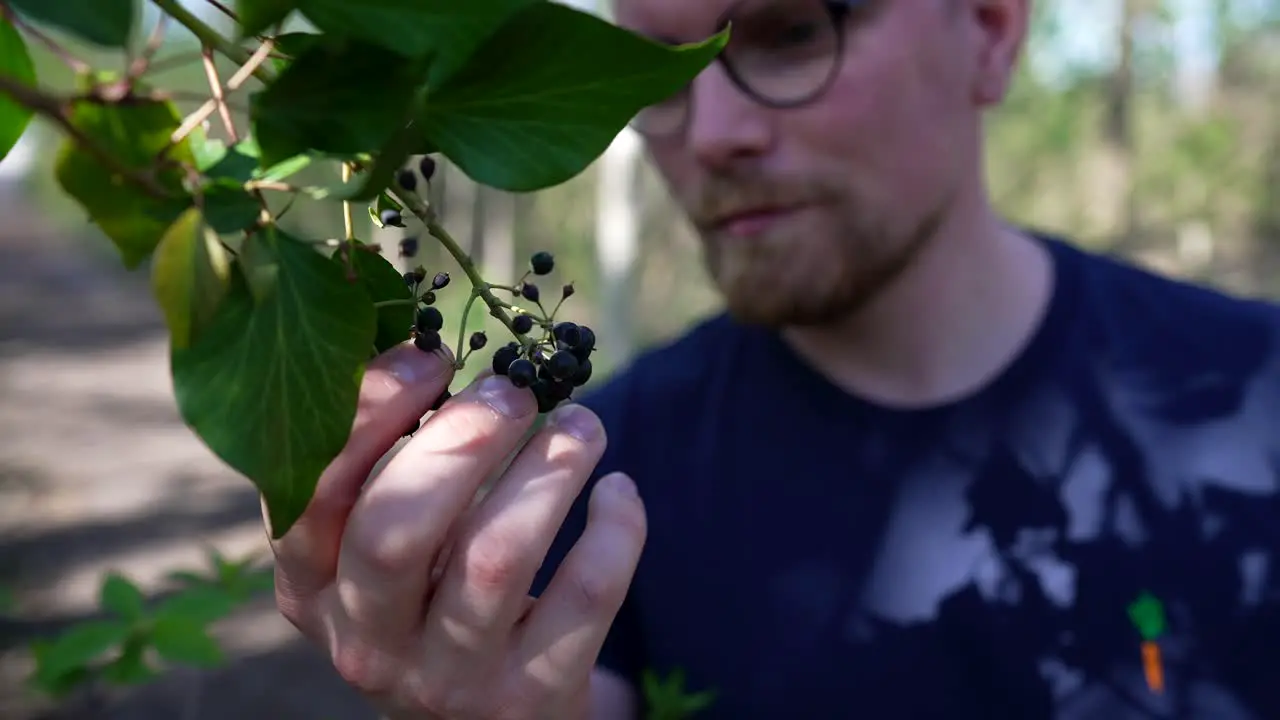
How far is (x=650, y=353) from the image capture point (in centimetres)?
224

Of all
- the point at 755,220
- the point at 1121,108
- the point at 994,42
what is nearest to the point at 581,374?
the point at 755,220

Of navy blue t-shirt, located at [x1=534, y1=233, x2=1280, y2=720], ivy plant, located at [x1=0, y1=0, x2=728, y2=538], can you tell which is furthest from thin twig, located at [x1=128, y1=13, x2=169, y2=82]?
navy blue t-shirt, located at [x1=534, y1=233, x2=1280, y2=720]

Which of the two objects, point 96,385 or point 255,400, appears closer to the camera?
point 255,400

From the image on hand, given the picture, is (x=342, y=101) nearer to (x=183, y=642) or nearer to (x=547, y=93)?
(x=547, y=93)

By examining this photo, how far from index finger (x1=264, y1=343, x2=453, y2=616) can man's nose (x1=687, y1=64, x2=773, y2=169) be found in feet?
3.27

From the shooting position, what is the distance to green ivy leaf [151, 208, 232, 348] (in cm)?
40

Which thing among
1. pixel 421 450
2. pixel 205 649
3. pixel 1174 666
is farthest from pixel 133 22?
pixel 1174 666

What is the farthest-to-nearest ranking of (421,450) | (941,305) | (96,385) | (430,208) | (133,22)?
(96,385)
(941,305)
(421,450)
(430,208)
(133,22)

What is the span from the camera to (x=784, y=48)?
161 centimetres

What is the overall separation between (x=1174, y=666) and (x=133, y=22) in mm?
1844

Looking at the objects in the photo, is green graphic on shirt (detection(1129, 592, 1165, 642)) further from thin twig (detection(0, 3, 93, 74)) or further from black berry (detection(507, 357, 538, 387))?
thin twig (detection(0, 3, 93, 74))

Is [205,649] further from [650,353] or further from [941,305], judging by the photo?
[941,305]

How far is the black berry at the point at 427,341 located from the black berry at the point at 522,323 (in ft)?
0.17

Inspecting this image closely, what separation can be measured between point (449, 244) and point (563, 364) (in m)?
0.12
